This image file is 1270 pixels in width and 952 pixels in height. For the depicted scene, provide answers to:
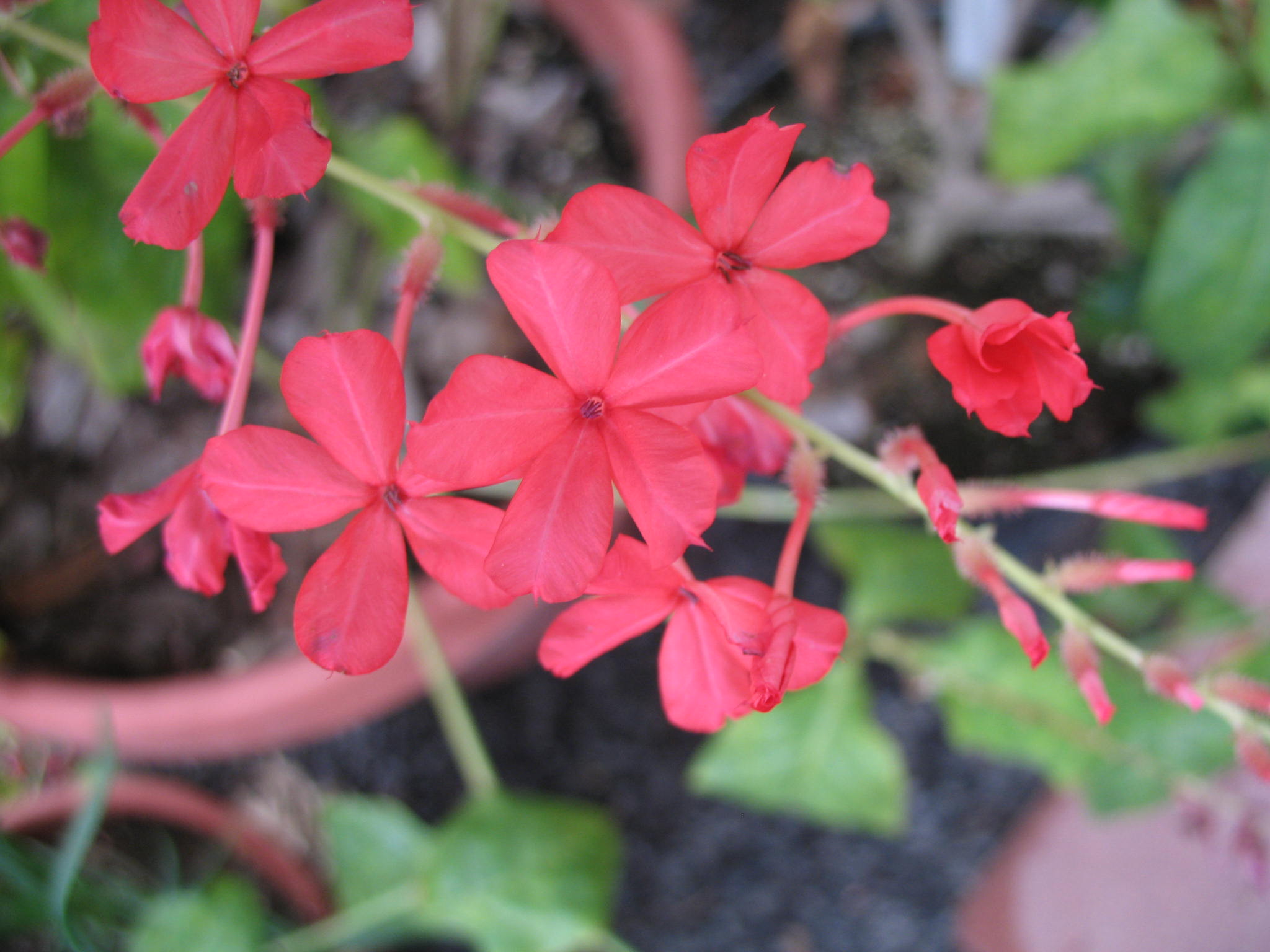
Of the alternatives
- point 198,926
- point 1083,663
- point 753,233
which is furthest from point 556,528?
point 198,926

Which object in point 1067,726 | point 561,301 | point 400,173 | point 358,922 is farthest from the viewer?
point 358,922

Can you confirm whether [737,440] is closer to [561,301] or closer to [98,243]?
[561,301]

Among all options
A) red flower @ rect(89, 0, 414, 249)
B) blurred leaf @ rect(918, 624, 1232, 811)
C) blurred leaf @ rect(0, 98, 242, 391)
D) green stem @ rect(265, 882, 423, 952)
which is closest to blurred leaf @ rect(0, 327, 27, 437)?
blurred leaf @ rect(0, 98, 242, 391)

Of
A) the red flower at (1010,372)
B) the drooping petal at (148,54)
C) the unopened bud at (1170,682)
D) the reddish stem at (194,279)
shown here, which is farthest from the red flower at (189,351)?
the unopened bud at (1170,682)

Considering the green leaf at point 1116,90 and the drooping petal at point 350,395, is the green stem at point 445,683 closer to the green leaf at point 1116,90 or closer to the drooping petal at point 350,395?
the drooping petal at point 350,395

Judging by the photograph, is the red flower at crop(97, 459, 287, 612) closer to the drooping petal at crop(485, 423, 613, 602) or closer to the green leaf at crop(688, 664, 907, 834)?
the drooping petal at crop(485, 423, 613, 602)

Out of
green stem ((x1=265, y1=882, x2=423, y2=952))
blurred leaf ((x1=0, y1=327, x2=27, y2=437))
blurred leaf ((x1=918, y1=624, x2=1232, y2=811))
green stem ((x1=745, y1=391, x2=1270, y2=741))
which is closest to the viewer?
green stem ((x1=745, y1=391, x2=1270, y2=741))
